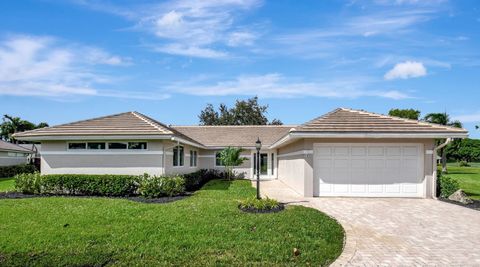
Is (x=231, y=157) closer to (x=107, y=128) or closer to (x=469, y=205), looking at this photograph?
(x=107, y=128)

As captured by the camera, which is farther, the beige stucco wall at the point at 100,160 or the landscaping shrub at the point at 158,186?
the beige stucco wall at the point at 100,160

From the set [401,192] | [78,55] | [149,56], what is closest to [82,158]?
[78,55]

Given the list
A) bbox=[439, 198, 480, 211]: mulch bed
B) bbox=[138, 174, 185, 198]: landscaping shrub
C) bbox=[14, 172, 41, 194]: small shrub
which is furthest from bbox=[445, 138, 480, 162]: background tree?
bbox=[14, 172, 41, 194]: small shrub

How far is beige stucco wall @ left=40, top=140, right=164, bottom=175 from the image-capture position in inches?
631

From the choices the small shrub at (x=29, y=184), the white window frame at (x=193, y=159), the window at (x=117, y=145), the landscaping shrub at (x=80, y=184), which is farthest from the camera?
the white window frame at (x=193, y=159)

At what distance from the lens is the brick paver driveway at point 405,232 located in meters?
6.52

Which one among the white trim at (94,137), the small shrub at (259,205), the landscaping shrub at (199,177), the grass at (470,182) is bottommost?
the grass at (470,182)

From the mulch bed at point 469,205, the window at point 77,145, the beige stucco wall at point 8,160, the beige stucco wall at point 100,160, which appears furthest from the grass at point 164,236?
the beige stucco wall at point 8,160

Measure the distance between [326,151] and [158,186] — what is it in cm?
739

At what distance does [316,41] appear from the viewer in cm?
1316

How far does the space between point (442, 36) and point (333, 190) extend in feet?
24.6

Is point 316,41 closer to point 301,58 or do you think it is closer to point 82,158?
point 301,58

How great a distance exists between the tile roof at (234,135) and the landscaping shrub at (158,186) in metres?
14.8

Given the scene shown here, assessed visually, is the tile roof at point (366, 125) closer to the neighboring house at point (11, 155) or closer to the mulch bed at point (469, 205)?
the mulch bed at point (469, 205)
